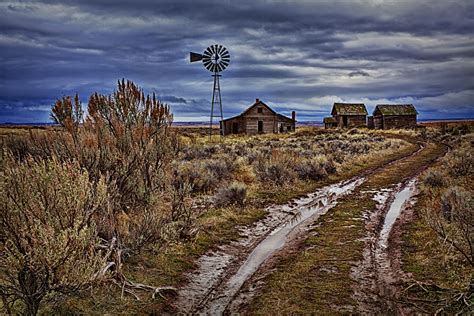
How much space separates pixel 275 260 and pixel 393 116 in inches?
2530

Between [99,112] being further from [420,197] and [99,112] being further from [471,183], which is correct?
[471,183]

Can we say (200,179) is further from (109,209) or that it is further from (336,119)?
(336,119)

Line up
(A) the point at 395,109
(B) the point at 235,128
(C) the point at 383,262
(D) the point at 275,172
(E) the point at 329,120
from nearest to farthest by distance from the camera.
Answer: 1. (C) the point at 383,262
2. (D) the point at 275,172
3. (B) the point at 235,128
4. (A) the point at 395,109
5. (E) the point at 329,120

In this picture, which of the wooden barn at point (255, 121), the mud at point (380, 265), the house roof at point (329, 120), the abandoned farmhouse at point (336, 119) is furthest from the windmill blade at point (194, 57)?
the house roof at point (329, 120)

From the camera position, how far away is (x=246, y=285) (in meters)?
7.07

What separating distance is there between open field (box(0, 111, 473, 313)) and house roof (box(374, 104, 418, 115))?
55424mm

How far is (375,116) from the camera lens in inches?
2694

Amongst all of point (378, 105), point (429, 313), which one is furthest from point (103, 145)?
point (378, 105)

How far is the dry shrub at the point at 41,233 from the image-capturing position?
16.6 feet

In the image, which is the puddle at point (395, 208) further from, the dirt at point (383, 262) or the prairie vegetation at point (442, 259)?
the prairie vegetation at point (442, 259)

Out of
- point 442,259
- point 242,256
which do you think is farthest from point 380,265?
point 242,256

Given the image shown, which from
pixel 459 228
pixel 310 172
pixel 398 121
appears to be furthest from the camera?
pixel 398 121

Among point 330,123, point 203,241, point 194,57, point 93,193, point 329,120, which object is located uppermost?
point 194,57

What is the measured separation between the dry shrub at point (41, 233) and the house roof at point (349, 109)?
69284 mm
